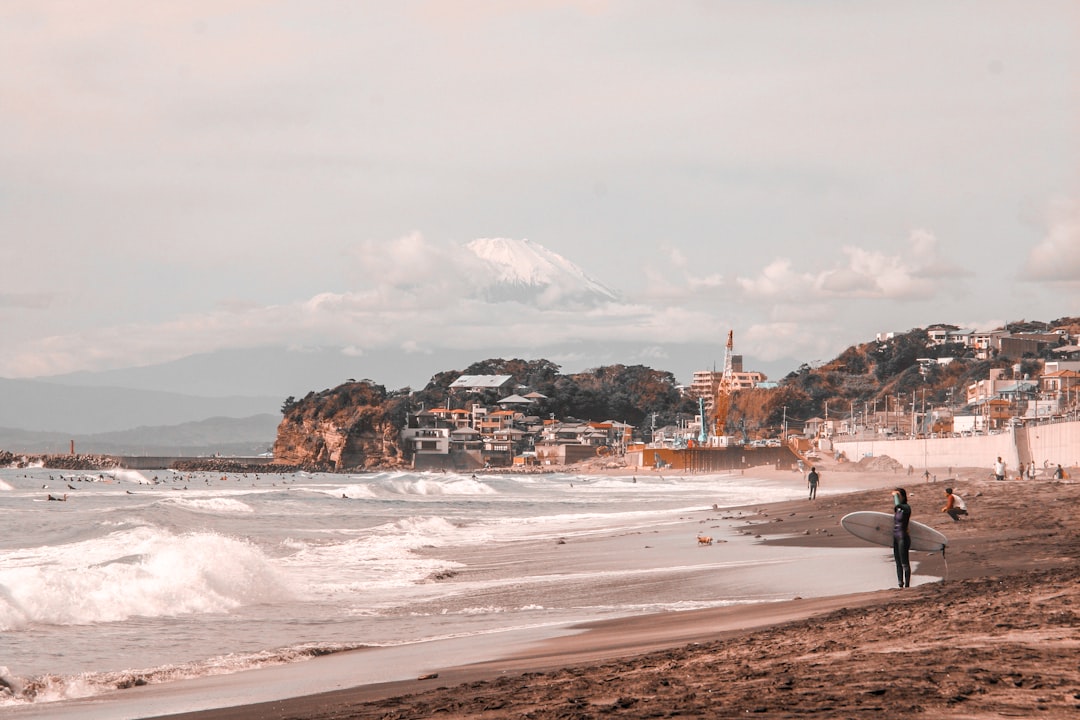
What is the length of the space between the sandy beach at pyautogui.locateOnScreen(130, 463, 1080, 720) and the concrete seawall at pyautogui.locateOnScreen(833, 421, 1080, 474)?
2003 inches

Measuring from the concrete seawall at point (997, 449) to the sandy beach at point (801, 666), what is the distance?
50872mm

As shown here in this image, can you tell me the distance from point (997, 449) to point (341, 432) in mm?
123627

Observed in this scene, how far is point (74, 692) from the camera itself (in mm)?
11125

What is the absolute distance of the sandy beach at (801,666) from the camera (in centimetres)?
661

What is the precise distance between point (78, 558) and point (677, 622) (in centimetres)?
1541

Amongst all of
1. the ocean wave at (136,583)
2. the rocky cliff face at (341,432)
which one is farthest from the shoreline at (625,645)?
the rocky cliff face at (341,432)

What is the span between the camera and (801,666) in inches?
317

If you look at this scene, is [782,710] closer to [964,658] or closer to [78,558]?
[964,658]

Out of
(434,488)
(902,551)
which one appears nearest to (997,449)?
(434,488)

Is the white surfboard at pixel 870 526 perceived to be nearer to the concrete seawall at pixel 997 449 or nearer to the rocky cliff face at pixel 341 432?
the concrete seawall at pixel 997 449

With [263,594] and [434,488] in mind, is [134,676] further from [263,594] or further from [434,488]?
[434,488]

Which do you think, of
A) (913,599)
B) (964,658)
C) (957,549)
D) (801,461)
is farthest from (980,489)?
(801,461)

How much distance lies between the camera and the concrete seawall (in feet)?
201

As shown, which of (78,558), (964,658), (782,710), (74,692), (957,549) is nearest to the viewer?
(782,710)
